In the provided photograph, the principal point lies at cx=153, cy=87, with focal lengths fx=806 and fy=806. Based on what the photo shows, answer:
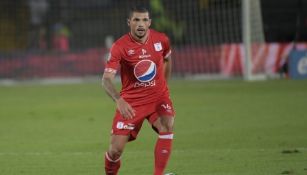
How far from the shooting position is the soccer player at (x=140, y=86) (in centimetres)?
839

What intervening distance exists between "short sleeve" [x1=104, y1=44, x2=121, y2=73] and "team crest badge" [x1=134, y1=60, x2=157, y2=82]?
0.23 m

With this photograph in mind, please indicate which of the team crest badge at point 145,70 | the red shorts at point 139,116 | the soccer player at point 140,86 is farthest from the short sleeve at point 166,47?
the red shorts at point 139,116

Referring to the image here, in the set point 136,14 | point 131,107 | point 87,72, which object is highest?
point 136,14

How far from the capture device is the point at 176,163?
10281 millimetres

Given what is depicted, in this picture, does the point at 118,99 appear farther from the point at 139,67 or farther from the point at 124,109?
the point at 139,67

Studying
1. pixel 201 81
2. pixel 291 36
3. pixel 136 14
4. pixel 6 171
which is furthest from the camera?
pixel 291 36

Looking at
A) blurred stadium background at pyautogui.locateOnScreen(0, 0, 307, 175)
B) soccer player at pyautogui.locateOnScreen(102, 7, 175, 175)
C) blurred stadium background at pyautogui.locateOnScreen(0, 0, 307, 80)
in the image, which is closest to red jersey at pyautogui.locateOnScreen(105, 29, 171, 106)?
soccer player at pyautogui.locateOnScreen(102, 7, 175, 175)

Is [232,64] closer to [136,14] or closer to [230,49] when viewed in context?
[230,49]

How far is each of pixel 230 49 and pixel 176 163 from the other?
56.9ft

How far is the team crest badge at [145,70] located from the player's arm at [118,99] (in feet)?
1.12

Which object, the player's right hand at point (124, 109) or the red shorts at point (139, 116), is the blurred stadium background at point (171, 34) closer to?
the red shorts at point (139, 116)

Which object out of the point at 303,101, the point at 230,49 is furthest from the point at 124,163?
the point at 230,49

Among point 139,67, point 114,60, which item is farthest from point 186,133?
point 114,60

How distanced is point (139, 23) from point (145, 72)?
547mm
